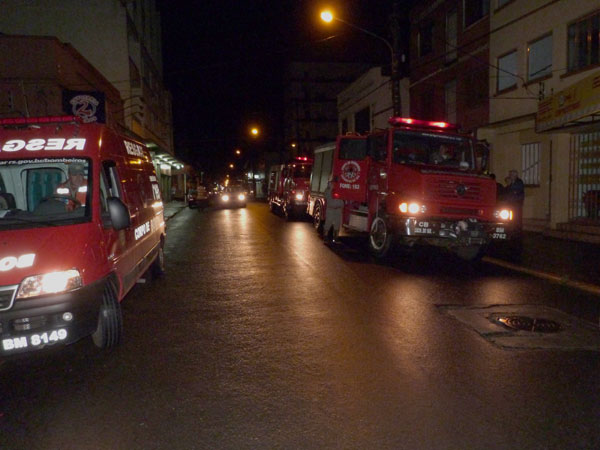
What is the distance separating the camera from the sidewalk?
30.7 feet

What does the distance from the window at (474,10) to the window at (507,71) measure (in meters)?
2.29

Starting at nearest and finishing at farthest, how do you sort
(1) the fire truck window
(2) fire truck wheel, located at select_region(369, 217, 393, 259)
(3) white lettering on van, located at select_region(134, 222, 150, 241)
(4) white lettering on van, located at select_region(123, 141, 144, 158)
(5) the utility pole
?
(3) white lettering on van, located at select_region(134, 222, 150, 241) → (4) white lettering on van, located at select_region(123, 141, 144, 158) → (2) fire truck wheel, located at select_region(369, 217, 393, 259) → (1) the fire truck window → (5) the utility pole

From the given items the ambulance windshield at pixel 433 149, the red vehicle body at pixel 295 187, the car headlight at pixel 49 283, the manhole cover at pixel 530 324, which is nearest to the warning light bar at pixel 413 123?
the ambulance windshield at pixel 433 149

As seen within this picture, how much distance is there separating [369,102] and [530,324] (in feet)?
98.4

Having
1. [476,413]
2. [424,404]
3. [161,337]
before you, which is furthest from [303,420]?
[161,337]

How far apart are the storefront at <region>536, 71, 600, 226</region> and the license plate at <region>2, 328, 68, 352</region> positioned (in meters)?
12.0

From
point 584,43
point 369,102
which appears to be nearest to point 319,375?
point 584,43

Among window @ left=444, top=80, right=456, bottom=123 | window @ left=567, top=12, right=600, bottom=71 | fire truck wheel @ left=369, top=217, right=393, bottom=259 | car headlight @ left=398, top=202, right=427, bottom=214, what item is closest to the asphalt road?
car headlight @ left=398, top=202, right=427, bottom=214

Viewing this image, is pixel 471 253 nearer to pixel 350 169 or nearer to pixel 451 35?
pixel 350 169

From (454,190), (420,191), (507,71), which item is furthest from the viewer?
(507,71)

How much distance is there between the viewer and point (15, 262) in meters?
4.58

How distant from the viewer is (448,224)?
10.7 m

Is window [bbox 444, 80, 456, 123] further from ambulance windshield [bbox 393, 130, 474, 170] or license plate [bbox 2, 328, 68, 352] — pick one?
license plate [bbox 2, 328, 68, 352]

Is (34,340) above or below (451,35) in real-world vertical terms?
below
